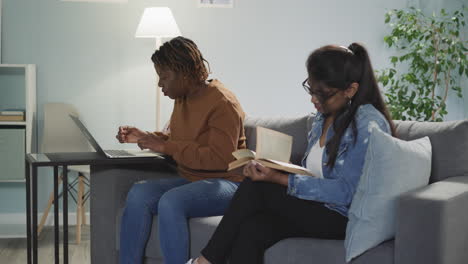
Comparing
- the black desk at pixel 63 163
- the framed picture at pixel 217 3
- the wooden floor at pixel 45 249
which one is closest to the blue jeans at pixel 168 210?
the black desk at pixel 63 163

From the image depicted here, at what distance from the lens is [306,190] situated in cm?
197

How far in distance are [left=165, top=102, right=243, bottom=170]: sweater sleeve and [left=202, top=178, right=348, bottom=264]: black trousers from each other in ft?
1.20

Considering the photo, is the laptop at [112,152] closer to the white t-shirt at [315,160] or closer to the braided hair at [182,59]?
the braided hair at [182,59]

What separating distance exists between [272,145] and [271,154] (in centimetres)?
3

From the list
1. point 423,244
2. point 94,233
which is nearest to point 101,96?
point 94,233

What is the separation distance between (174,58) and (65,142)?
68.1 inches

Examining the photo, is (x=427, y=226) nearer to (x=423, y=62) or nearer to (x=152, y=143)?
(x=152, y=143)

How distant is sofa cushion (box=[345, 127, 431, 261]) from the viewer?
1.89 metres

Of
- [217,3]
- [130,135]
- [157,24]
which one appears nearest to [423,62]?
[217,3]

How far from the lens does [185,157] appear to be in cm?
237

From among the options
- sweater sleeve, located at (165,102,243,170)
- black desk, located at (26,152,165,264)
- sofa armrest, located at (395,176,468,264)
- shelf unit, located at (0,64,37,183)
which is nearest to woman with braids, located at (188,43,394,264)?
sofa armrest, located at (395,176,468,264)

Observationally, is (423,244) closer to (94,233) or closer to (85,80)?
(94,233)

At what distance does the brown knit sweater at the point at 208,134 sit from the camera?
92.4 inches

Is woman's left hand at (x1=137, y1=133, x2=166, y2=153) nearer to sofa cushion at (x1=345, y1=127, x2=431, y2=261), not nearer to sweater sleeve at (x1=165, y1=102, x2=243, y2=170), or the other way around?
sweater sleeve at (x1=165, y1=102, x2=243, y2=170)
